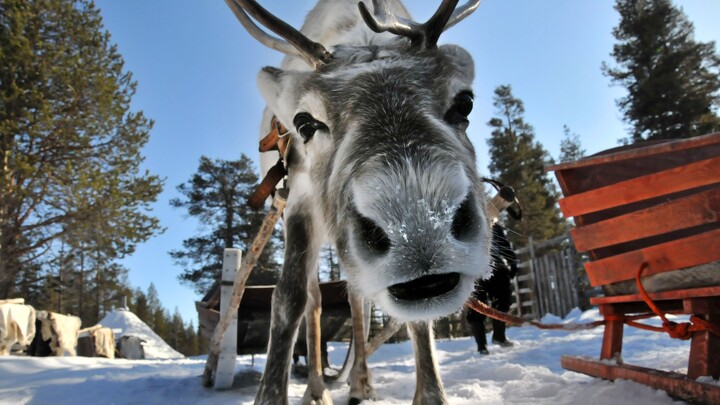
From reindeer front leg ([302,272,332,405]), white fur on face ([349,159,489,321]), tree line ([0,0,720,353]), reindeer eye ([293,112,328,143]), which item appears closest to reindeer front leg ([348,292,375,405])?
reindeer front leg ([302,272,332,405])

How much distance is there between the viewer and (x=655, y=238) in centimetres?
310

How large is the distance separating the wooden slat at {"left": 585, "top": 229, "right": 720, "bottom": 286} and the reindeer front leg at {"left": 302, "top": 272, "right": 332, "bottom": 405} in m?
2.18

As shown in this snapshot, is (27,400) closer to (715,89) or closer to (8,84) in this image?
(8,84)

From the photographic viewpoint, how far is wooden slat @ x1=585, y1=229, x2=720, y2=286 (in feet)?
7.97

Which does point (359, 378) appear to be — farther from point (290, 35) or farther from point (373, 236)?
point (290, 35)

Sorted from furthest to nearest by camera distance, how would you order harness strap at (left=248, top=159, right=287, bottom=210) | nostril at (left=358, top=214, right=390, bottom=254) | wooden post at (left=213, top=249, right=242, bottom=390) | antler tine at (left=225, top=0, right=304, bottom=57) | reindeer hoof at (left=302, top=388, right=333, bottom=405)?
wooden post at (left=213, top=249, right=242, bottom=390), harness strap at (left=248, top=159, right=287, bottom=210), reindeer hoof at (left=302, top=388, right=333, bottom=405), antler tine at (left=225, top=0, right=304, bottom=57), nostril at (left=358, top=214, right=390, bottom=254)

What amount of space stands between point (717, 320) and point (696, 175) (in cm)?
85

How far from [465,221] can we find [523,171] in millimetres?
30174

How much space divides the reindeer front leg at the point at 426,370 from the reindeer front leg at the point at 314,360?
0.80m

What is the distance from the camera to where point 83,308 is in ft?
140

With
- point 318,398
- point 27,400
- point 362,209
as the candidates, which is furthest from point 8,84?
point 362,209

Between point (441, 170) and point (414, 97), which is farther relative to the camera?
point (414, 97)

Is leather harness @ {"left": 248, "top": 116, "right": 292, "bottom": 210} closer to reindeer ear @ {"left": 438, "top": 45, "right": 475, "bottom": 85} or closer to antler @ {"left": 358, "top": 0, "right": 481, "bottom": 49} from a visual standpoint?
antler @ {"left": 358, "top": 0, "right": 481, "bottom": 49}

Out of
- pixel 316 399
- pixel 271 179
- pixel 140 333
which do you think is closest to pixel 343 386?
pixel 316 399
